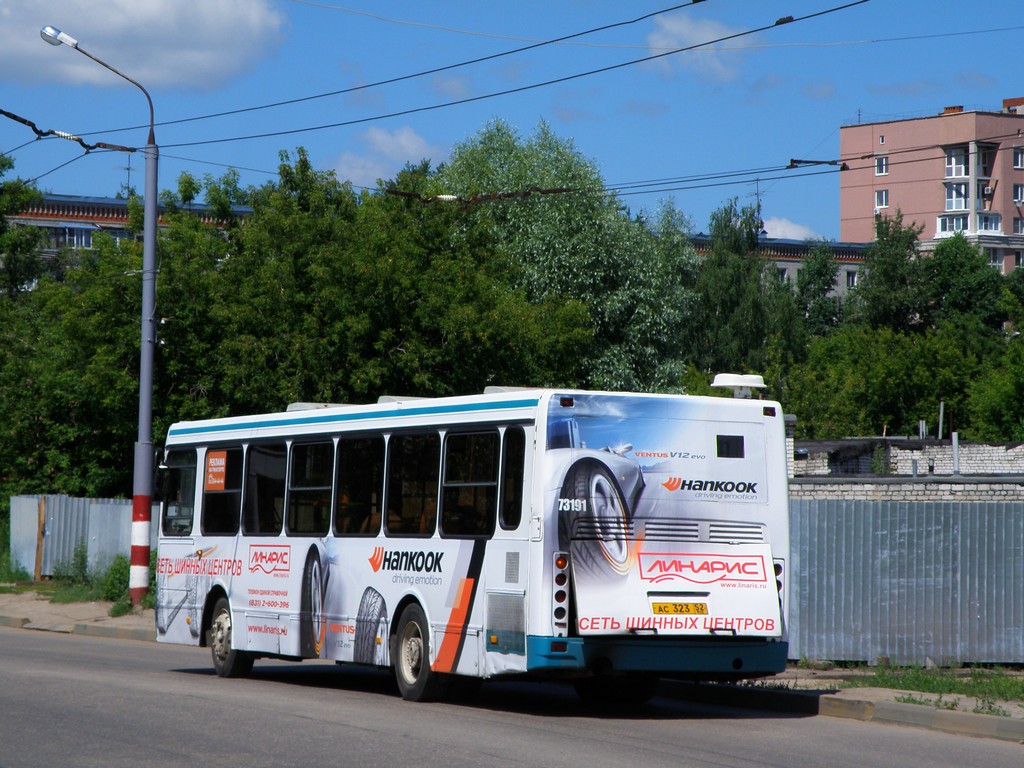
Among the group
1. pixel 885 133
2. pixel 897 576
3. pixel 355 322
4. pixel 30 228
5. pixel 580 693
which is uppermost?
pixel 885 133

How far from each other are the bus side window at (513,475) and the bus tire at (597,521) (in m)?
0.48

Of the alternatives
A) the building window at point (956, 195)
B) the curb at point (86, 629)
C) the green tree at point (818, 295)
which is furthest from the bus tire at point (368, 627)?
the building window at point (956, 195)

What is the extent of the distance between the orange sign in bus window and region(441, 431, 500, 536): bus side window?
4.58 metres

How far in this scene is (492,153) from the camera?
161 ft

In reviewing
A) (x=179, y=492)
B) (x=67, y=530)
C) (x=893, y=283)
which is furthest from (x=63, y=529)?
(x=893, y=283)

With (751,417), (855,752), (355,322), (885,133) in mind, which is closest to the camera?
(855,752)

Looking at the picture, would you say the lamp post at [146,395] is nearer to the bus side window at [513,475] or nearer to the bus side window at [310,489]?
the bus side window at [310,489]

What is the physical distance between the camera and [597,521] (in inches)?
479

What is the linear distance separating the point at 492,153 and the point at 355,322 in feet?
62.9

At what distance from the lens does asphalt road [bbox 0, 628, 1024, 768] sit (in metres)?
9.77

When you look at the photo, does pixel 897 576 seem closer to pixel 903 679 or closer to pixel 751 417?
pixel 903 679

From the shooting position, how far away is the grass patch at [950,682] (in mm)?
13250

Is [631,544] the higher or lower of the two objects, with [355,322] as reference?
lower

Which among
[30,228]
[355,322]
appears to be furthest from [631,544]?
[30,228]
